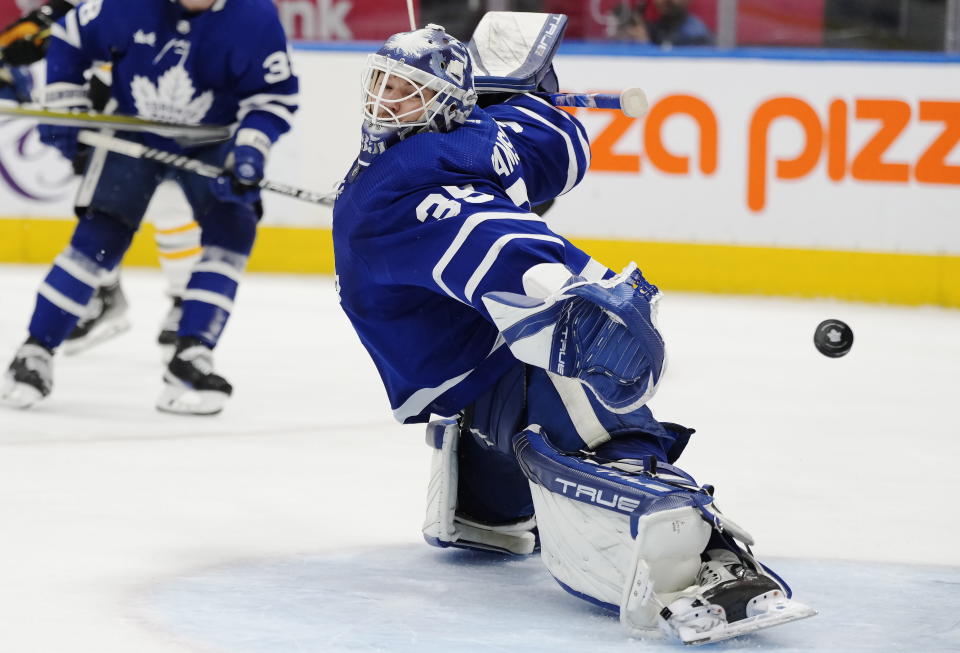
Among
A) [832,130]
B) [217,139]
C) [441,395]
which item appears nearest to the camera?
[441,395]

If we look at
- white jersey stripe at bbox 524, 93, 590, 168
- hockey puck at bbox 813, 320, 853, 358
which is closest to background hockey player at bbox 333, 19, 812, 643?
white jersey stripe at bbox 524, 93, 590, 168

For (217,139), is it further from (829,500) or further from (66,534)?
(829,500)

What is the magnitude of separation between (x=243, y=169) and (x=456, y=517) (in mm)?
1388

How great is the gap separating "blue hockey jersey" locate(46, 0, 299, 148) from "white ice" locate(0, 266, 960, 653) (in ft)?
2.28

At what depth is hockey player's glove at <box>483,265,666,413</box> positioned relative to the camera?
2.09 m

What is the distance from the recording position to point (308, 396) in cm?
409

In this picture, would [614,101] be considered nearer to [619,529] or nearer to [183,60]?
[619,529]

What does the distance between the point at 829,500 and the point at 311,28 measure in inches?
151

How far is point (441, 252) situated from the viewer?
7.25 feet

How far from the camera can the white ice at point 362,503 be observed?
7.43ft

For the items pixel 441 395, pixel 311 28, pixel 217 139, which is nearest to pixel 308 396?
pixel 217 139

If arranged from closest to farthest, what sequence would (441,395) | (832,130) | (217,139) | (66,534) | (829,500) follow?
(441,395)
(66,534)
(829,500)
(217,139)
(832,130)

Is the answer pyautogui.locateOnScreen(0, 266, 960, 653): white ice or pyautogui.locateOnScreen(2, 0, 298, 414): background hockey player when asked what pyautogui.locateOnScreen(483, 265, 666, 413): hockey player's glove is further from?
pyautogui.locateOnScreen(2, 0, 298, 414): background hockey player

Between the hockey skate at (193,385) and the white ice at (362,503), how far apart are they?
1.6 inches
